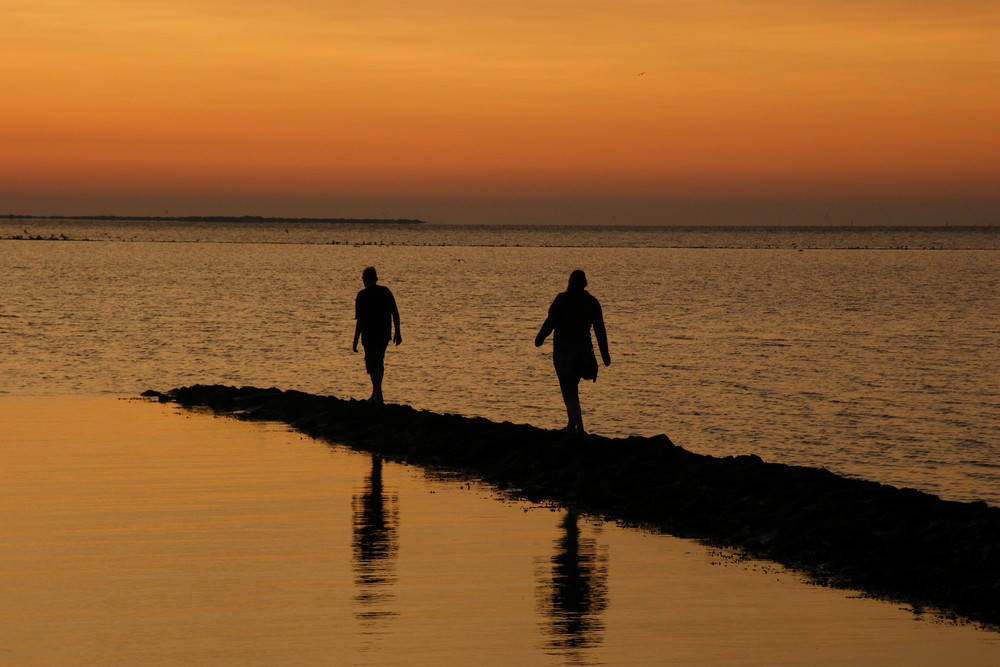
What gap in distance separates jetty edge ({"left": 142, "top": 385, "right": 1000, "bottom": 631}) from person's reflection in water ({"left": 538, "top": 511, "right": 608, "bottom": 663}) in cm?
135

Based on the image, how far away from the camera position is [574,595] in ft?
26.8

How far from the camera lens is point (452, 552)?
9477mm

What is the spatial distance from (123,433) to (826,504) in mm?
9799

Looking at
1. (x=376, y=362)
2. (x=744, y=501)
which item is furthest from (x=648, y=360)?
(x=744, y=501)

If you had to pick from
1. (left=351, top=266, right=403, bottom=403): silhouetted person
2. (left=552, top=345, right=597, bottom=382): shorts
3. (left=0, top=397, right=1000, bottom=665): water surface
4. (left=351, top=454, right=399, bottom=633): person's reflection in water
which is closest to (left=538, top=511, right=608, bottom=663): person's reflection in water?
(left=0, top=397, right=1000, bottom=665): water surface

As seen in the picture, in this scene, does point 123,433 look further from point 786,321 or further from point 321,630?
point 786,321

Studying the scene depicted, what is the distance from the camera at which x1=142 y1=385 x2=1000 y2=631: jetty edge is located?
28.7ft

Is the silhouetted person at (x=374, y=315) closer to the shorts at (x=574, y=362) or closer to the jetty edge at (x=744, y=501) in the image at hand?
the jetty edge at (x=744, y=501)

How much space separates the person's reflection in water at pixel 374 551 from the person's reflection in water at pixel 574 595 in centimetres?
106

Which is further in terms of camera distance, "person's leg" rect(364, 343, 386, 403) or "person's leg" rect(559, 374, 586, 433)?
"person's leg" rect(364, 343, 386, 403)

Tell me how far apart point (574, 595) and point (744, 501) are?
3.55 metres

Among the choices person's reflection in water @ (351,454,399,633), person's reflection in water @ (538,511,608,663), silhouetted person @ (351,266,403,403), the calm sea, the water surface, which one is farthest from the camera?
the calm sea

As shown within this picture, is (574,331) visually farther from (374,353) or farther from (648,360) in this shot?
(648,360)

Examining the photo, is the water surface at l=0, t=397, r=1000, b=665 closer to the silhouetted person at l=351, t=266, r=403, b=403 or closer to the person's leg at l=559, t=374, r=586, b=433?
the person's leg at l=559, t=374, r=586, b=433
